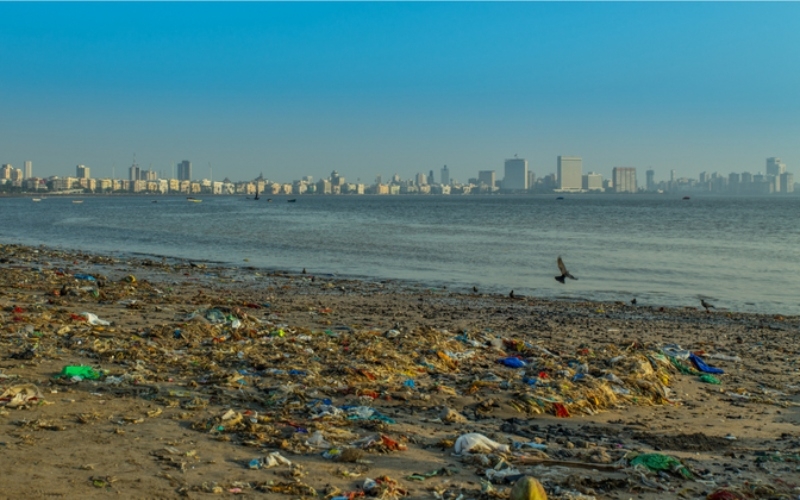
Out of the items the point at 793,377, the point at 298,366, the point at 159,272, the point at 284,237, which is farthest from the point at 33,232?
the point at 793,377

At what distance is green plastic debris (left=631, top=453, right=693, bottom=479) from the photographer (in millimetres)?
6156

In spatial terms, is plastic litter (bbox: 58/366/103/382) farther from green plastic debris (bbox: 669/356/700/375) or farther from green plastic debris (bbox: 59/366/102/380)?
green plastic debris (bbox: 669/356/700/375)

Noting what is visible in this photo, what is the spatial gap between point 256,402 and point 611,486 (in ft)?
12.3

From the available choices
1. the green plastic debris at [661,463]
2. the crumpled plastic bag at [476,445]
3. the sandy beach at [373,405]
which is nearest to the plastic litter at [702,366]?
the sandy beach at [373,405]

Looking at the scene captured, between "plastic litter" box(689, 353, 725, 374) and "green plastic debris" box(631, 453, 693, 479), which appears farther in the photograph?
"plastic litter" box(689, 353, 725, 374)

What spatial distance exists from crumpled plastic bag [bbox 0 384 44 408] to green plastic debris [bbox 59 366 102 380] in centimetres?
78

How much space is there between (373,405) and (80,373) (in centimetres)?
332

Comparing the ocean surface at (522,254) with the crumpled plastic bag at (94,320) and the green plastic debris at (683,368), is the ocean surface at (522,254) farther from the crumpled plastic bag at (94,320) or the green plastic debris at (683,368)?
the crumpled plastic bag at (94,320)

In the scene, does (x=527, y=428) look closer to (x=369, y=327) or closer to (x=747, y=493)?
(x=747, y=493)

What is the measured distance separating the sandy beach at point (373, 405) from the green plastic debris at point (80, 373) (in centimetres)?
4

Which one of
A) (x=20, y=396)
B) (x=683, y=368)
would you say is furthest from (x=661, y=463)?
(x=20, y=396)

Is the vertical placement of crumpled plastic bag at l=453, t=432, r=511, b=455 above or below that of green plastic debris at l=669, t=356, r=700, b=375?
above

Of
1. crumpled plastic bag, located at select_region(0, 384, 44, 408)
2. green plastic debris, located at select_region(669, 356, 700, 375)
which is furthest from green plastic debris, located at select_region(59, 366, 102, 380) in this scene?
green plastic debris, located at select_region(669, 356, 700, 375)

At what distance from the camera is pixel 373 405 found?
316 inches
